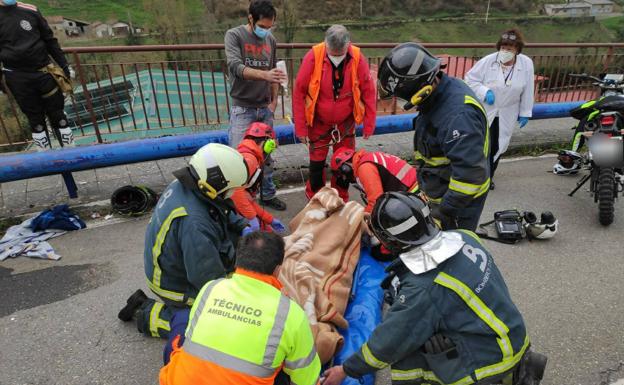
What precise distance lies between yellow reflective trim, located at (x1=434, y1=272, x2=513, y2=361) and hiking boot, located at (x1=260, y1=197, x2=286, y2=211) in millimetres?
3280

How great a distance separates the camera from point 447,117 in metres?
2.79

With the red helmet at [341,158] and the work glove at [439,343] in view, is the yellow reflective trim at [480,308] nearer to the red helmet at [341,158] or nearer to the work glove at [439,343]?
the work glove at [439,343]

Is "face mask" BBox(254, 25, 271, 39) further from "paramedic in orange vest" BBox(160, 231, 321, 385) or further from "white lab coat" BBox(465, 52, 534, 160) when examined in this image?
"paramedic in orange vest" BBox(160, 231, 321, 385)

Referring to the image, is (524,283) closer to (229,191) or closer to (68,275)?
(229,191)

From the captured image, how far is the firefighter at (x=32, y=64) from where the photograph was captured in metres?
4.80

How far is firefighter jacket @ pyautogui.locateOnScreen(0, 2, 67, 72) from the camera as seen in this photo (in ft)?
15.7

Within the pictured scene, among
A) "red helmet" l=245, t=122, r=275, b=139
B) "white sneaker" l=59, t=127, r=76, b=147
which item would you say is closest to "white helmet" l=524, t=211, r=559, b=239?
"red helmet" l=245, t=122, r=275, b=139

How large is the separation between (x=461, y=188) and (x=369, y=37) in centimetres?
6874

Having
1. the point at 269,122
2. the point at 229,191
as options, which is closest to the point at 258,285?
the point at 229,191

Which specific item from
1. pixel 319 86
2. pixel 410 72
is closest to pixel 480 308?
pixel 410 72

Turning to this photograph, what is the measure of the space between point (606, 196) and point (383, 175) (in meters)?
2.54

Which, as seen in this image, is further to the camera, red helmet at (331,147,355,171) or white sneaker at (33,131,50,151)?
white sneaker at (33,131,50,151)

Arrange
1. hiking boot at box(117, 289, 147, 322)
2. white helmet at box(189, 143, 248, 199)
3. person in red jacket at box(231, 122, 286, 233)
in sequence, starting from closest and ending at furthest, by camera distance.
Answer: white helmet at box(189, 143, 248, 199) < hiking boot at box(117, 289, 147, 322) < person in red jacket at box(231, 122, 286, 233)

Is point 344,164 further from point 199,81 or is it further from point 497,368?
point 199,81
